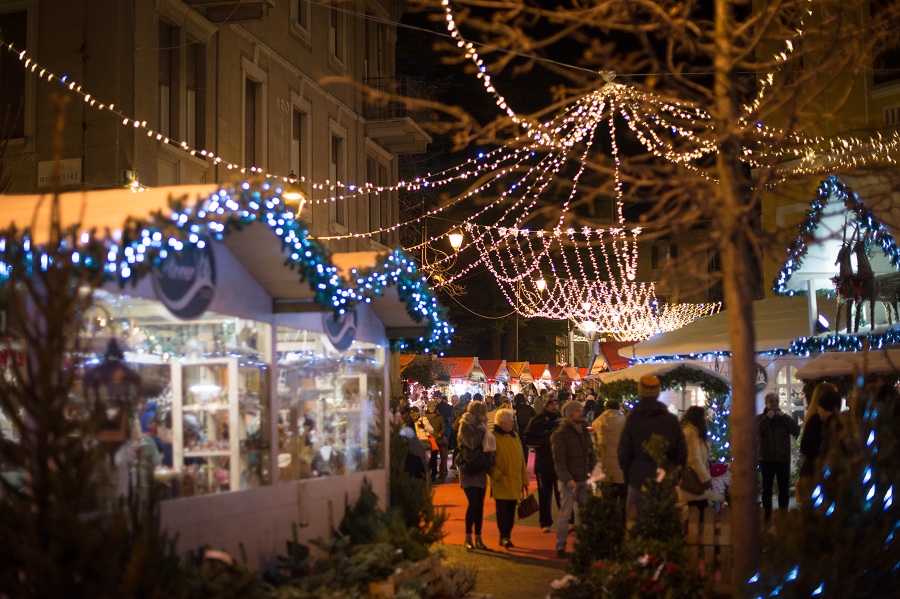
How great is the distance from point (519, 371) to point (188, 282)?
37431 mm

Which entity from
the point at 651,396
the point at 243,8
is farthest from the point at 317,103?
the point at 651,396

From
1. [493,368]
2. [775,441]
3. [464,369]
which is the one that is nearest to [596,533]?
[775,441]

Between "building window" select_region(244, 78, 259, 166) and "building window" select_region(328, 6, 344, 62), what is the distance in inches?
176

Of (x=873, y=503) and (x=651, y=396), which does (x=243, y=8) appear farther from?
(x=873, y=503)

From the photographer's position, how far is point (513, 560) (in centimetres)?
1225

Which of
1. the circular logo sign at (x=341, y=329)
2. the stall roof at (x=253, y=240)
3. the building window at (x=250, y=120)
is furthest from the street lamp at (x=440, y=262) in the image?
the circular logo sign at (x=341, y=329)

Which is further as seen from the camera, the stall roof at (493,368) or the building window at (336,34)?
the stall roof at (493,368)

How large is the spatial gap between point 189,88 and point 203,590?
42.1ft

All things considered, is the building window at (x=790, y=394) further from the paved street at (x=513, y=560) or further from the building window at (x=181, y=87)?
the building window at (x=181, y=87)

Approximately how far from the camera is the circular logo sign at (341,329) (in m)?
9.10

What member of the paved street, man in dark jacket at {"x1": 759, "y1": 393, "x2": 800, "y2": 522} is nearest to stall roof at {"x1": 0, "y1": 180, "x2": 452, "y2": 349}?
the paved street

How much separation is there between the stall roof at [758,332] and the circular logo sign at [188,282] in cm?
1337

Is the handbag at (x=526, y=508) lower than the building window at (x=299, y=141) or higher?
lower

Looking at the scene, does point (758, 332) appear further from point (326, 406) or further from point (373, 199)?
point (326, 406)
